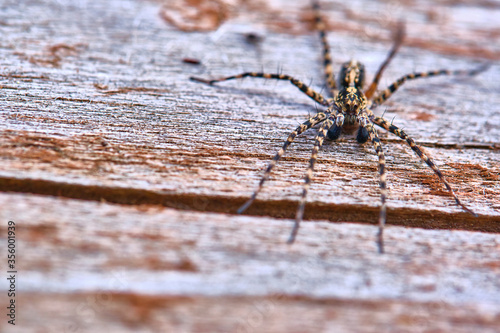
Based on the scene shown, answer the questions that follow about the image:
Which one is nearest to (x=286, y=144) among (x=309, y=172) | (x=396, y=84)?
(x=309, y=172)

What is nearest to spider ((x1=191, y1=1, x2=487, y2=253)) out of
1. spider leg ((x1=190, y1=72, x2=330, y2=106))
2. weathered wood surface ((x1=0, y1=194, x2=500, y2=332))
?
spider leg ((x1=190, y1=72, x2=330, y2=106))

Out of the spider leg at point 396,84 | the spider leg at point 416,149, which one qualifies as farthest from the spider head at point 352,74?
the spider leg at point 416,149

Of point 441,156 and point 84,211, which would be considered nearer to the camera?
point 84,211

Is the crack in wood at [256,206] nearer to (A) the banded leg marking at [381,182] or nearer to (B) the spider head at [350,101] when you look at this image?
(A) the banded leg marking at [381,182]

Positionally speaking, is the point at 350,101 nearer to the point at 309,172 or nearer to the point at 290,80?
the point at 290,80

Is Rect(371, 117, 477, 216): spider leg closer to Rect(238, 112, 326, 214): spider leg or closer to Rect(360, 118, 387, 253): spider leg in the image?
Rect(360, 118, 387, 253): spider leg

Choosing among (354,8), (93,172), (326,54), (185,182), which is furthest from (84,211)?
(354,8)

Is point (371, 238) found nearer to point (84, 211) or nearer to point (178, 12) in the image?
point (84, 211)
